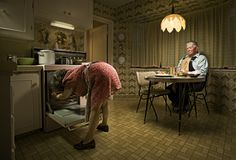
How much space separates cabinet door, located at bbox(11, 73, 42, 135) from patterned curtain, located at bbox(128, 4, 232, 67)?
3115 millimetres

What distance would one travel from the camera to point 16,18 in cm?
192

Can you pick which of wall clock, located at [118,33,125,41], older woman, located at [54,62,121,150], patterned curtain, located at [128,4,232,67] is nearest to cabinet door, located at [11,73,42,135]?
older woman, located at [54,62,121,150]

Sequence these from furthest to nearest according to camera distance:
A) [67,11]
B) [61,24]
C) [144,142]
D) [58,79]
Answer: [61,24] → [67,11] → [58,79] → [144,142]

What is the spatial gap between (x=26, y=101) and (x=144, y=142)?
149 cm

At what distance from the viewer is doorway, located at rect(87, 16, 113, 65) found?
4.17 meters

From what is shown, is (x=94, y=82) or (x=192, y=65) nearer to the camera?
(x=94, y=82)

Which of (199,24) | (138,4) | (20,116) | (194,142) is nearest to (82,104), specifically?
(20,116)

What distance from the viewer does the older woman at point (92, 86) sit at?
158 cm

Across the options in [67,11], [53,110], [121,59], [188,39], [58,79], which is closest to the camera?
[58,79]

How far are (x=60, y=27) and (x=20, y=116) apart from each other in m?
1.71

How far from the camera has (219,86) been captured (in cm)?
307

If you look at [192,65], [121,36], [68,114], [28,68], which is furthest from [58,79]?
[121,36]

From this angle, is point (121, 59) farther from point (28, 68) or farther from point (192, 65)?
point (28, 68)

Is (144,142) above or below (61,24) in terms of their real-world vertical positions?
below
